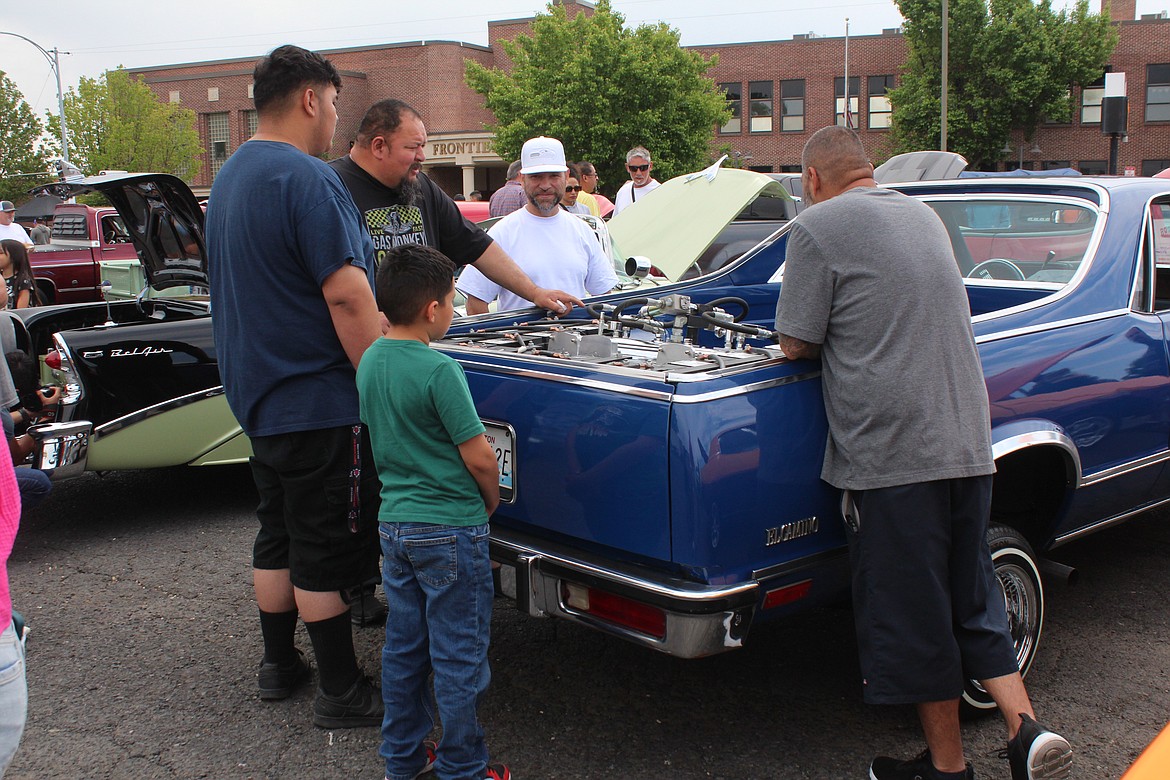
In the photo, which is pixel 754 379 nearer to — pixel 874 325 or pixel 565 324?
pixel 874 325

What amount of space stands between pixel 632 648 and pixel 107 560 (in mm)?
2909

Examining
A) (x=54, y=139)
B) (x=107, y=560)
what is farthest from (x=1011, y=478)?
(x=54, y=139)

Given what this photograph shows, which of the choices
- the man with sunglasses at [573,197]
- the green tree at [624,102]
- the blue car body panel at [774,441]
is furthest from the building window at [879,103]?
the blue car body panel at [774,441]

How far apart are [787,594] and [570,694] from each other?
1116 millimetres

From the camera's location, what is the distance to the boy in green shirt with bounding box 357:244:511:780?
2785 millimetres

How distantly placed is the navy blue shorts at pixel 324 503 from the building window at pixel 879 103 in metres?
46.4

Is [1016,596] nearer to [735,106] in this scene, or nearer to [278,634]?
[278,634]

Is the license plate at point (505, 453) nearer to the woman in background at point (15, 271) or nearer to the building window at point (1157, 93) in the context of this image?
the woman in background at point (15, 271)

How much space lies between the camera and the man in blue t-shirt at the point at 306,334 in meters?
3.19

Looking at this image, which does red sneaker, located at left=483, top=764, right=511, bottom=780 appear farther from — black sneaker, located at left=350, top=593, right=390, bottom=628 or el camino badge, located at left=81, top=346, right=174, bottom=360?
el camino badge, located at left=81, top=346, right=174, bottom=360

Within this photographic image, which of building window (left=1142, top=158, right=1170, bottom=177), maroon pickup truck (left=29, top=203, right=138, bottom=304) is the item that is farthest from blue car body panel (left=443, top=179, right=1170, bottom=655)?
building window (left=1142, top=158, right=1170, bottom=177)

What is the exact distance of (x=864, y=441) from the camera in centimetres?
279

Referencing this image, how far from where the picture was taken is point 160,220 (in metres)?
6.45

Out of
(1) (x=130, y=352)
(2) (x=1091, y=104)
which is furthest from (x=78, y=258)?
(2) (x=1091, y=104)
